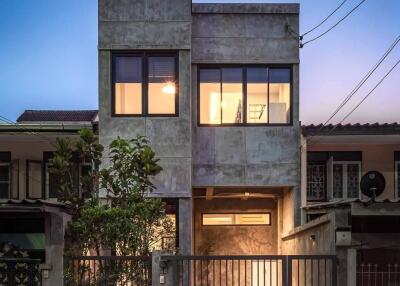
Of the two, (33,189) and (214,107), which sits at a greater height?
(214,107)

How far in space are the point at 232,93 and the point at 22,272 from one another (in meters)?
7.36

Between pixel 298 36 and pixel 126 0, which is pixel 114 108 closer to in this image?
pixel 126 0

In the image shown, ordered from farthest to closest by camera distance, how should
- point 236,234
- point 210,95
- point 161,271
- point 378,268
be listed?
point 236,234
point 210,95
point 378,268
point 161,271

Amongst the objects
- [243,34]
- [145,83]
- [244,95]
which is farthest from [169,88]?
[243,34]

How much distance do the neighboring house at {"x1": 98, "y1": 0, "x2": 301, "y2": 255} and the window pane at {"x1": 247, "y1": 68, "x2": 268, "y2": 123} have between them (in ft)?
0.09

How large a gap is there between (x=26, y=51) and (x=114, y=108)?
49336 mm

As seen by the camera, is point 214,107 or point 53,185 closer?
point 214,107

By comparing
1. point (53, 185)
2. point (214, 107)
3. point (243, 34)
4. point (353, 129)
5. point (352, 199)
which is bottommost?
point (53, 185)

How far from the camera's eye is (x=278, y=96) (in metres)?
15.7

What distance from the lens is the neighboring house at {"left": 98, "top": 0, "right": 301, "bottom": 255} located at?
1478 cm

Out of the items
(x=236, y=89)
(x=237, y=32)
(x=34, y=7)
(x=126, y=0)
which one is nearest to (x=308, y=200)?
(x=236, y=89)

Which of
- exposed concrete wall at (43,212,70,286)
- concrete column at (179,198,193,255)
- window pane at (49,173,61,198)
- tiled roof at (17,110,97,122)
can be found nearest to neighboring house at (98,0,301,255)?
concrete column at (179,198,193,255)

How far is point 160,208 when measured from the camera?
11.8m

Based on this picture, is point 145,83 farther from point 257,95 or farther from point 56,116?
point 56,116
